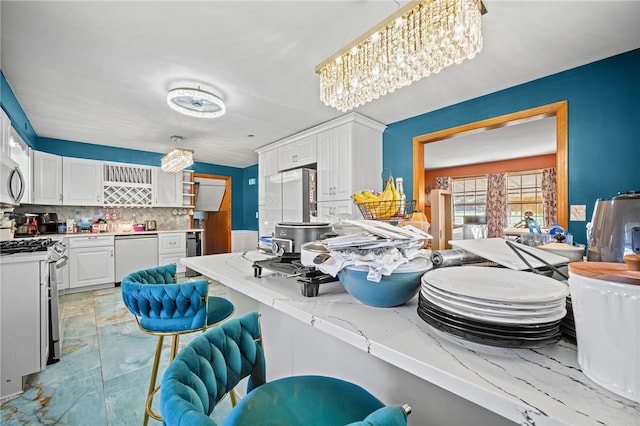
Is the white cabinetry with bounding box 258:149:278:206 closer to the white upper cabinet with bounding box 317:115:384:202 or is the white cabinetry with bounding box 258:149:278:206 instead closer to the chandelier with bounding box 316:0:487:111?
the white upper cabinet with bounding box 317:115:384:202

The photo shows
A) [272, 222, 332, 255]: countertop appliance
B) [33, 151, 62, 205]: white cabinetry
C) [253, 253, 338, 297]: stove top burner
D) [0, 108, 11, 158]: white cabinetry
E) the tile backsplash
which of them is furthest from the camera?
the tile backsplash

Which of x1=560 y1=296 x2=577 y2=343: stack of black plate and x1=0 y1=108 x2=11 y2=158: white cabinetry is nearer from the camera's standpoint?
x1=560 y1=296 x2=577 y2=343: stack of black plate

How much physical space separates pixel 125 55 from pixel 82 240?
343cm

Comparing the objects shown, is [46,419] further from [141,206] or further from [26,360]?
[141,206]

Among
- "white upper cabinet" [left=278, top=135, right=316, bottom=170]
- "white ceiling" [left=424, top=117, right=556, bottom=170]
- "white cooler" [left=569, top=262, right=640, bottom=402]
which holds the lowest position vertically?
"white cooler" [left=569, top=262, right=640, bottom=402]

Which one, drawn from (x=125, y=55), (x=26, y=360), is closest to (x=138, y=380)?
(x=26, y=360)

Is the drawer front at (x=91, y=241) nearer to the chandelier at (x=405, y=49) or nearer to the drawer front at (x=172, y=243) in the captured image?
the drawer front at (x=172, y=243)

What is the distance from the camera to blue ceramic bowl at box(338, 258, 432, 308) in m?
0.80

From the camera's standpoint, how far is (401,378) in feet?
2.88

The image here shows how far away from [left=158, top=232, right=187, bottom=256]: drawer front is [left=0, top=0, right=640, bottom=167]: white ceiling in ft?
7.51

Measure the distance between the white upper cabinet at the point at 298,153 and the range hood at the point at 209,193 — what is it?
259 centimetres

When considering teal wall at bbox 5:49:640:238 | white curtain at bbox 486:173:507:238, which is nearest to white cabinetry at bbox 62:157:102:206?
teal wall at bbox 5:49:640:238

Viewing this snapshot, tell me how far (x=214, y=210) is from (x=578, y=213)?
631cm

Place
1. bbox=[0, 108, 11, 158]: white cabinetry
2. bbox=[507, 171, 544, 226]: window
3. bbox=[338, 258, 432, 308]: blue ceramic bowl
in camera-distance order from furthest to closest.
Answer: bbox=[507, 171, 544, 226]: window → bbox=[0, 108, 11, 158]: white cabinetry → bbox=[338, 258, 432, 308]: blue ceramic bowl
